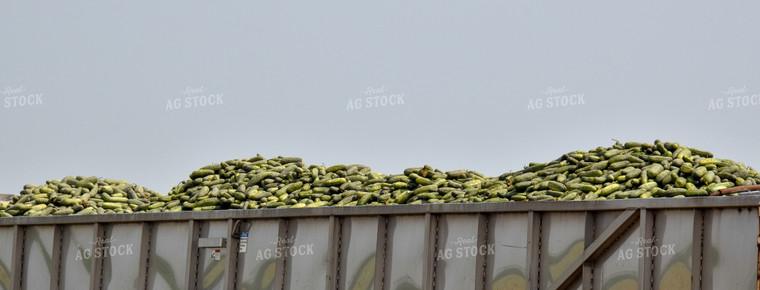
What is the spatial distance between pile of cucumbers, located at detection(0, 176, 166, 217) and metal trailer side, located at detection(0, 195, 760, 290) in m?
1.90

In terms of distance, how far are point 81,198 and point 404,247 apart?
26.3ft

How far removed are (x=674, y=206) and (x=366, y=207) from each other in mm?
3410

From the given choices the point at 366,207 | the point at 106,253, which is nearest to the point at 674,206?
the point at 366,207

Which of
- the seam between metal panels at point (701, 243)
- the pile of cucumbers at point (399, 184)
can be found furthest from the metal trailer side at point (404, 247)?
the pile of cucumbers at point (399, 184)

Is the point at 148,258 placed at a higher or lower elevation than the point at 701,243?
lower

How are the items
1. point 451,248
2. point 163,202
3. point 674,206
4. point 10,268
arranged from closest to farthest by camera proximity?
point 674,206, point 451,248, point 10,268, point 163,202

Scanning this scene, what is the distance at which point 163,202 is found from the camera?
15766mm

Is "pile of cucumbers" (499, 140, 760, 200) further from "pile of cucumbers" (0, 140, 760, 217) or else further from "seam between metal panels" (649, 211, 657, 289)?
"seam between metal panels" (649, 211, 657, 289)

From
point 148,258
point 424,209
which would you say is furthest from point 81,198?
point 424,209

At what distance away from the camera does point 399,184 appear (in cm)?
1377

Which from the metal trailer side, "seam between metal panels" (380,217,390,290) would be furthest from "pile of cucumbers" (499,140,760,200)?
"seam between metal panels" (380,217,390,290)

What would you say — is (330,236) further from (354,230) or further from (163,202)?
(163,202)

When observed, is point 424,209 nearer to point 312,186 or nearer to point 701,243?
point 701,243

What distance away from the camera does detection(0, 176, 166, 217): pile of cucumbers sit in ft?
53.1
